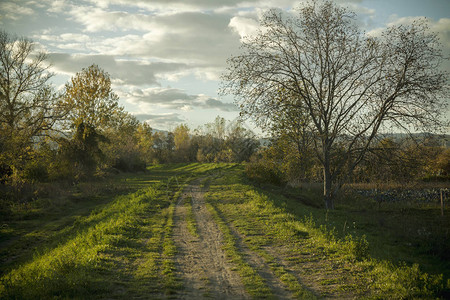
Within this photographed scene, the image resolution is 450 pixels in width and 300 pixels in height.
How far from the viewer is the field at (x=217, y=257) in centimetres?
600

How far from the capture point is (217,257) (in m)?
8.18

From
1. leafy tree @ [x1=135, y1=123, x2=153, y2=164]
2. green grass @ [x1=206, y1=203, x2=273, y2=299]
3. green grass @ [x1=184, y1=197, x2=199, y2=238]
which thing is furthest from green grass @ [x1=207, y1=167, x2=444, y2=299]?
leafy tree @ [x1=135, y1=123, x2=153, y2=164]

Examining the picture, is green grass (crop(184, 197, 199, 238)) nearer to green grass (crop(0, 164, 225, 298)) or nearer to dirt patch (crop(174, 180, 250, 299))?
dirt patch (crop(174, 180, 250, 299))

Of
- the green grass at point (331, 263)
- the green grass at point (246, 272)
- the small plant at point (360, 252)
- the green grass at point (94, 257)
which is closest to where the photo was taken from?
the green grass at point (331, 263)

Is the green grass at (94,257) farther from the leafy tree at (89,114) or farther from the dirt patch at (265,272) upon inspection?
the leafy tree at (89,114)

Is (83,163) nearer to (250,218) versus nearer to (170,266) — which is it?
(250,218)

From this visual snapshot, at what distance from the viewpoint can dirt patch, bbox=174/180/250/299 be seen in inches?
236

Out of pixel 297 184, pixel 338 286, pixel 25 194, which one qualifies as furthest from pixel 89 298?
pixel 297 184

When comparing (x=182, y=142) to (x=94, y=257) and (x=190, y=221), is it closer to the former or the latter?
(x=190, y=221)

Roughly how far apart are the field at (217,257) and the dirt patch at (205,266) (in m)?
0.03

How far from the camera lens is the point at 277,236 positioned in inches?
395

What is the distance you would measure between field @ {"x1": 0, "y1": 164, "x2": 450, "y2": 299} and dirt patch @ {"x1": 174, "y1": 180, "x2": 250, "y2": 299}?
27 millimetres

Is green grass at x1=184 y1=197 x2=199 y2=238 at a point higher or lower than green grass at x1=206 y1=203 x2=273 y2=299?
lower

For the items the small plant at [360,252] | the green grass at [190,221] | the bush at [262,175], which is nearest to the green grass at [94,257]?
the green grass at [190,221]
